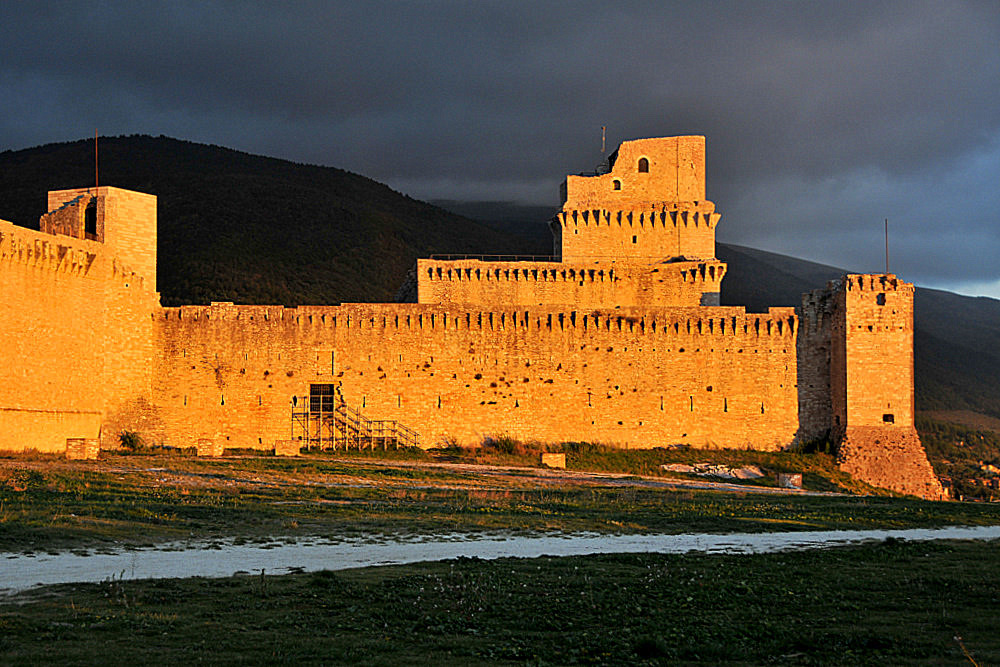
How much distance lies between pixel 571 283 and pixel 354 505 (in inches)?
982

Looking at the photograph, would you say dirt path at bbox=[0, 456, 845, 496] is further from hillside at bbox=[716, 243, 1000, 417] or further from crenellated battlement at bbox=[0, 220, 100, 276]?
hillside at bbox=[716, 243, 1000, 417]

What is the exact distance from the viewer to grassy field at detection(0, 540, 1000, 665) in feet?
30.0

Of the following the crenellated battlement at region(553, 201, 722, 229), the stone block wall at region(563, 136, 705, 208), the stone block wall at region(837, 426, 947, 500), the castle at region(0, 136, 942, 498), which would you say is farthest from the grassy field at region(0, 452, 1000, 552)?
the stone block wall at region(563, 136, 705, 208)

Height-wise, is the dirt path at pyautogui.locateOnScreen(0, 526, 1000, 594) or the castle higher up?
the castle

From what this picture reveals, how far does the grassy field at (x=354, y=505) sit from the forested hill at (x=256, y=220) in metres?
38.0

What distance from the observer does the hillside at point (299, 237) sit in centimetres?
7350

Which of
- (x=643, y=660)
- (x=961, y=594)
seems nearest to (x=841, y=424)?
(x=961, y=594)

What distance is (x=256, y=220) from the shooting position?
85.2 metres

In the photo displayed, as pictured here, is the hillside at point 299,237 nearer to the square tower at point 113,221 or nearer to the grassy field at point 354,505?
the square tower at point 113,221

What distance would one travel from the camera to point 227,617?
34.1 ft

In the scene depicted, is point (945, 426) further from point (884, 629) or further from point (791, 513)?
point (884, 629)

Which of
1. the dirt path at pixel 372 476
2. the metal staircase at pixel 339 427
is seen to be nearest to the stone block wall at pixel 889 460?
the dirt path at pixel 372 476

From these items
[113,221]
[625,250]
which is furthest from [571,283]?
[113,221]

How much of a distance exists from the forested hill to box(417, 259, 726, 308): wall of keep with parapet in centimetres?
2363
